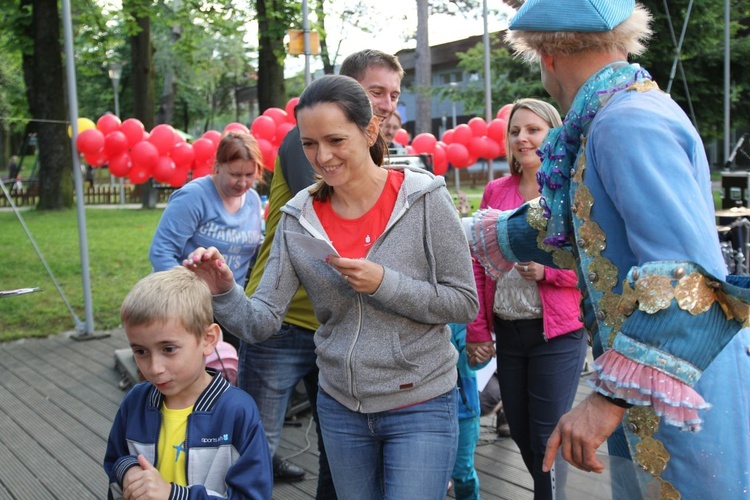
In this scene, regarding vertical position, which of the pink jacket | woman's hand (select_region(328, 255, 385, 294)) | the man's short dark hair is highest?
the man's short dark hair

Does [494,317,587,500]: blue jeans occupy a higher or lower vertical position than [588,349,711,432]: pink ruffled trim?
lower

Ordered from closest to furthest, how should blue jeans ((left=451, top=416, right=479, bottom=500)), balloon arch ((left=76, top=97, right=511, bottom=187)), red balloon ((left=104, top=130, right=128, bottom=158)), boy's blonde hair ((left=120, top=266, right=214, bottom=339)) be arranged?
boy's blonde hair ((left=120, top=266, right=214, bottom=339)) → blue jeans ((left=451, top=416, right=479, bottom=500)) → balloon arch ((left=76, top=97, right=511, bottom=187)) → red balloon ((left=104, top=130, right=128, bottom=158))

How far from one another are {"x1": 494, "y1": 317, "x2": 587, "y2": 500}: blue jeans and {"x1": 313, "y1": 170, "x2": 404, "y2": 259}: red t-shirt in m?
1.14

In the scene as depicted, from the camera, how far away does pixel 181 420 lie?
222 centimetres

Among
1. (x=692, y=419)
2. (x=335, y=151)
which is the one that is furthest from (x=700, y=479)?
(x=335, y=151)

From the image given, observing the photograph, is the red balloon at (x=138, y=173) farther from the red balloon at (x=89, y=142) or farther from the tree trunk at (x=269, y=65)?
the tree trunk at (x=269, y=65)

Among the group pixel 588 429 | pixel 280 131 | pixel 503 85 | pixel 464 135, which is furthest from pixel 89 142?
pixel 503 85

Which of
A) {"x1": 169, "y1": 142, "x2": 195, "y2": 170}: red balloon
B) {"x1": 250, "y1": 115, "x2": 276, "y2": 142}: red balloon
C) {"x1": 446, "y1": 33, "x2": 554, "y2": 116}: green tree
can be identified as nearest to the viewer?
{"x1": 250, "y1": 115, "x2": 276, "y2": 142}: red balloon

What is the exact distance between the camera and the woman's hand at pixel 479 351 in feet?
11.3

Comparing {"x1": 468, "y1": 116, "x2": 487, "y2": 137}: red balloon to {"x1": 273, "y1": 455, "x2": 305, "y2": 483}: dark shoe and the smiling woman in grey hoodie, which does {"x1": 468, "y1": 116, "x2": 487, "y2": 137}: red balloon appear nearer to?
{"x1": 273, "y1": 455, "x2": 305, "y2": 483}: dark shoe

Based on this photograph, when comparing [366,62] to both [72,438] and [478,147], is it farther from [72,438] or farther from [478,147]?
[478,147]

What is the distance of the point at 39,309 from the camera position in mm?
9531

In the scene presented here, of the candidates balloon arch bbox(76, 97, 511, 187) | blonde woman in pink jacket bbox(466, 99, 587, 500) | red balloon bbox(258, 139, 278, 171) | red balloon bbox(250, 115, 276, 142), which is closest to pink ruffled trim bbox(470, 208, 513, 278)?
blonde woman in pink jacket bbox(466, 99, 587, 500)

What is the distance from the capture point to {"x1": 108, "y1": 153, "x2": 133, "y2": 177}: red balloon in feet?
27.4
